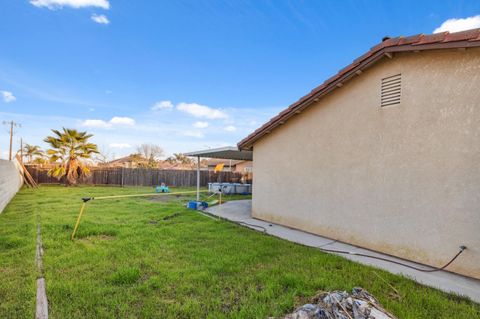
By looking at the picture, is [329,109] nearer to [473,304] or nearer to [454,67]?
[454,67]

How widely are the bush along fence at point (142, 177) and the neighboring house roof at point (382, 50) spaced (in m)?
16.8

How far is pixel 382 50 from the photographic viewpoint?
4.77 meters

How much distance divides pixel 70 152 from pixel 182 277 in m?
20.6

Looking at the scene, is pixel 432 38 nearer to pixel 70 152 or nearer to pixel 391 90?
pixel 391 90

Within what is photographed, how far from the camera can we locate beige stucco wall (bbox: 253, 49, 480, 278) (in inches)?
156

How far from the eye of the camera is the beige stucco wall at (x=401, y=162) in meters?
3.95

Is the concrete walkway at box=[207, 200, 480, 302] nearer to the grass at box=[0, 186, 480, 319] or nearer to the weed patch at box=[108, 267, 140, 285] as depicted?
the grass at box=[0, 186, 480, 319]

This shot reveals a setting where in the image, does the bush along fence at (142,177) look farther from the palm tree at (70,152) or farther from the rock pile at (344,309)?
the rock pile at (344,309)

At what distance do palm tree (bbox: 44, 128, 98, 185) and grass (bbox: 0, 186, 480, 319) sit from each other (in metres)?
15.7

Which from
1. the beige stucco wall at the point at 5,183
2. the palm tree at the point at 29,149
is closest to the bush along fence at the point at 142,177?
the beige stucco wall at the point at 5,183

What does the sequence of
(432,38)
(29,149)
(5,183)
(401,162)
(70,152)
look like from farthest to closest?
(29,149) < (70,152) < (5,183) < (401,162) < (432,38)

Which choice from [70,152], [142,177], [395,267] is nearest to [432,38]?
[395,267]

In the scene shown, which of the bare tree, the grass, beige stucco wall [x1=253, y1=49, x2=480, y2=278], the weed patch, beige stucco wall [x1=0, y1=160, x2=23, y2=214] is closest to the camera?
the grass

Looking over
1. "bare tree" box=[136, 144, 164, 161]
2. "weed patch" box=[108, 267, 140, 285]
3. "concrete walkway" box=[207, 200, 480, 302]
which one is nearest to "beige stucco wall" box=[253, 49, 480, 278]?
"concrete walkway" box=[207, 200, 480, 302]
